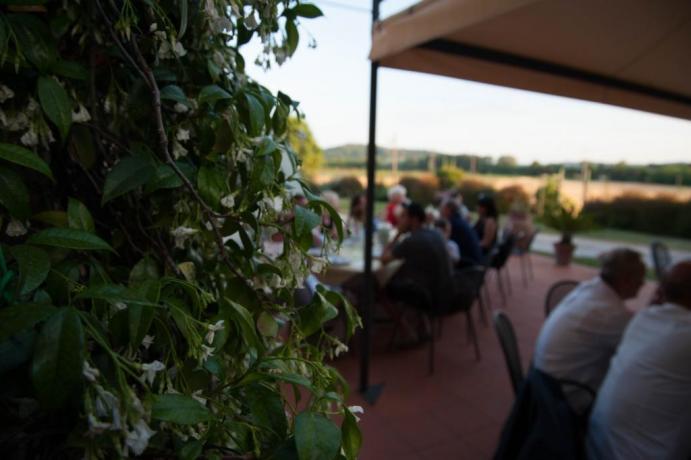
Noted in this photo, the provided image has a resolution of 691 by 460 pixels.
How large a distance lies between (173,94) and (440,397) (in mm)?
2826

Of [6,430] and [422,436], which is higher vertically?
[6,430]

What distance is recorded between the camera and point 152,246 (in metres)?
0.71

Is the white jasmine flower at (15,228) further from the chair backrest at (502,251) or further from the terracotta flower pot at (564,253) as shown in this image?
the terracotta flower pot at (564,253)

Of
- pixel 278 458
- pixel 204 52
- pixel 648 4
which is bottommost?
pixel 278 458

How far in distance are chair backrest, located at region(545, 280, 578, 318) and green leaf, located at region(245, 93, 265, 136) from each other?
2.74m

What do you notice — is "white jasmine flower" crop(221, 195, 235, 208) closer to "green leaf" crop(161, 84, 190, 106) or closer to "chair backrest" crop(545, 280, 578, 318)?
"green leaf" crop(161, 84, 190, 106)

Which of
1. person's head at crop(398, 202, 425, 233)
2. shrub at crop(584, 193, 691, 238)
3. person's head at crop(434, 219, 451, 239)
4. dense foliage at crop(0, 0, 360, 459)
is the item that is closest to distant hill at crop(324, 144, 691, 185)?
shrub at crop(584, 193, 691, 238)

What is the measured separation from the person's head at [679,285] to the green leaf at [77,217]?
2.19m

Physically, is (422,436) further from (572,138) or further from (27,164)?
(572,138)

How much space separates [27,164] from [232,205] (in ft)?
0.84

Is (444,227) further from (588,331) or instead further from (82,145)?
(82,145)

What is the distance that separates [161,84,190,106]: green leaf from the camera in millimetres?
636

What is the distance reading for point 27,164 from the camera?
0.47 metres

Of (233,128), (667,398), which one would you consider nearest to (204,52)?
(233,128)
